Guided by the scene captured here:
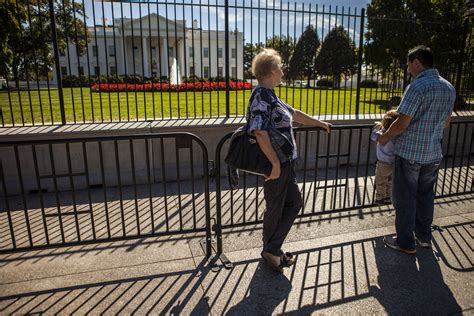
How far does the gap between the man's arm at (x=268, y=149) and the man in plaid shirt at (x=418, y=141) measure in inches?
49.2

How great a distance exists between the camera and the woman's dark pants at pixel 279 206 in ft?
10.6

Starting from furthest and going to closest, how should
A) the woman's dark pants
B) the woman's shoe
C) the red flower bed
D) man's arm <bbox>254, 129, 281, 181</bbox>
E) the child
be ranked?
the red flower bed < the child < the woman's shoe < the woman's dark pants < man's arm <bbox>254, 129, 281, 181</bbox>

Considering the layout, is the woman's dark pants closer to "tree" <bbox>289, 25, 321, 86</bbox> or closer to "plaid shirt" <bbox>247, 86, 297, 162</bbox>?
"plaid shirt" <bbox>247, 86, 297, 162</bbox>

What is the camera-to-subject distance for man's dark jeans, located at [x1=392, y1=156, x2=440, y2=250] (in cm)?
360

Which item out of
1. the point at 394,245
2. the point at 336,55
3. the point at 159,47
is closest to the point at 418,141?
the point at 394,245

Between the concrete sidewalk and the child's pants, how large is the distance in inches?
27.9

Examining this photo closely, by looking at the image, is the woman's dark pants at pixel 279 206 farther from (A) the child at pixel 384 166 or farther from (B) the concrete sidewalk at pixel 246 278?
(A) the child at pixel 384 166

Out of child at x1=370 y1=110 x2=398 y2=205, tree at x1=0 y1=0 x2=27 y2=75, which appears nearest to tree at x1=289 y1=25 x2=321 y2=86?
child at x1=370 y1=110 x2=398 y2=205

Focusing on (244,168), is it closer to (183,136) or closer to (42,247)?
(183,136)

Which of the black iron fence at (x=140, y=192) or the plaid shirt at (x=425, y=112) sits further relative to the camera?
the black iron fence at (x=140, y=192)

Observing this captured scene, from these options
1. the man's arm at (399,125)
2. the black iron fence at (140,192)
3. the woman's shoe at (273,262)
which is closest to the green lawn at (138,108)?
the black iron fence at (140,192)

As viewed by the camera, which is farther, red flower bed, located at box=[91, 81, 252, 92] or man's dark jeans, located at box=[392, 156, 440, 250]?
red flower bed, located at box=[91, 81, 252, 92]

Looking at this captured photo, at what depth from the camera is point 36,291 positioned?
323 centimetres

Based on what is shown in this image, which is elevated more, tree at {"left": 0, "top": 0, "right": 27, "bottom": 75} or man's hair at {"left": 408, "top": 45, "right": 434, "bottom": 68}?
tree at {"left": 0, "top": 0, "right": 27, "bottom": 75}
